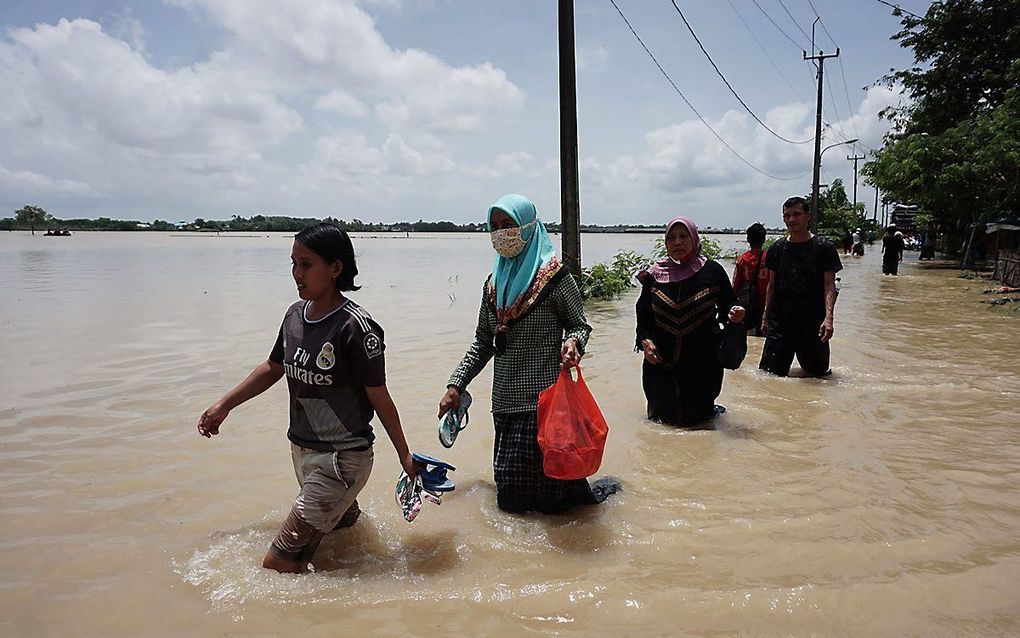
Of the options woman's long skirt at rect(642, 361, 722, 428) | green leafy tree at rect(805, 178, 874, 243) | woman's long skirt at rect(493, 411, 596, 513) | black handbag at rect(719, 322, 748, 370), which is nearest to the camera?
woman's long skirt at rect(493, 411, 596, 513)

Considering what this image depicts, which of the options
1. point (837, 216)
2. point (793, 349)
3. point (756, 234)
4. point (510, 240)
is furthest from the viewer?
point (837, 216)

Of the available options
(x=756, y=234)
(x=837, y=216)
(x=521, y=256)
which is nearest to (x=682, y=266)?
(x=521, y=256)

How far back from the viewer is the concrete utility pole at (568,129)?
9734mm

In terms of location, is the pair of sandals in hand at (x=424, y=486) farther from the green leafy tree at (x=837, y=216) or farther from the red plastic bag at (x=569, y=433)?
the green leafy tree at (x=837, y=216)

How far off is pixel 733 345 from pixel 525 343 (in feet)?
6.12

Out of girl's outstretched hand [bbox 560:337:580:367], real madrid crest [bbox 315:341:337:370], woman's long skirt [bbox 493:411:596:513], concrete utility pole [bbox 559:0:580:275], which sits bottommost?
woman's long skirt [bbox 493:411:596:513]

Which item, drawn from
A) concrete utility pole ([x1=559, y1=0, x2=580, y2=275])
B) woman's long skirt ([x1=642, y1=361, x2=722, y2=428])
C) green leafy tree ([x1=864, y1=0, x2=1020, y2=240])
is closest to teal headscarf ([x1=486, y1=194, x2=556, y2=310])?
woman's long skirt ([x1=642, y1=361, x2=722, y2=428])

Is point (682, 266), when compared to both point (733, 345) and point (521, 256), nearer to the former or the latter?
point (733, 345)

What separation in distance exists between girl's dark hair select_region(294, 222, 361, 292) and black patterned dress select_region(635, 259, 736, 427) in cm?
255

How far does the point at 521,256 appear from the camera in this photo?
3.30 metres

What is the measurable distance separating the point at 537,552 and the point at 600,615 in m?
0.57

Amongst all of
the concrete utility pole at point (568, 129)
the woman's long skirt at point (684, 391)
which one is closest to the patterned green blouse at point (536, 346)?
the woman's long skirt at point (684, 391)

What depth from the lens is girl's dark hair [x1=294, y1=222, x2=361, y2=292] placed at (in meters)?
2.69

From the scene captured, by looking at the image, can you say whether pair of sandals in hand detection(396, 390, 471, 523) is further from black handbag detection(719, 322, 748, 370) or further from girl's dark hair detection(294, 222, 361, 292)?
black handbag detection(719, 322, 748, 370)
